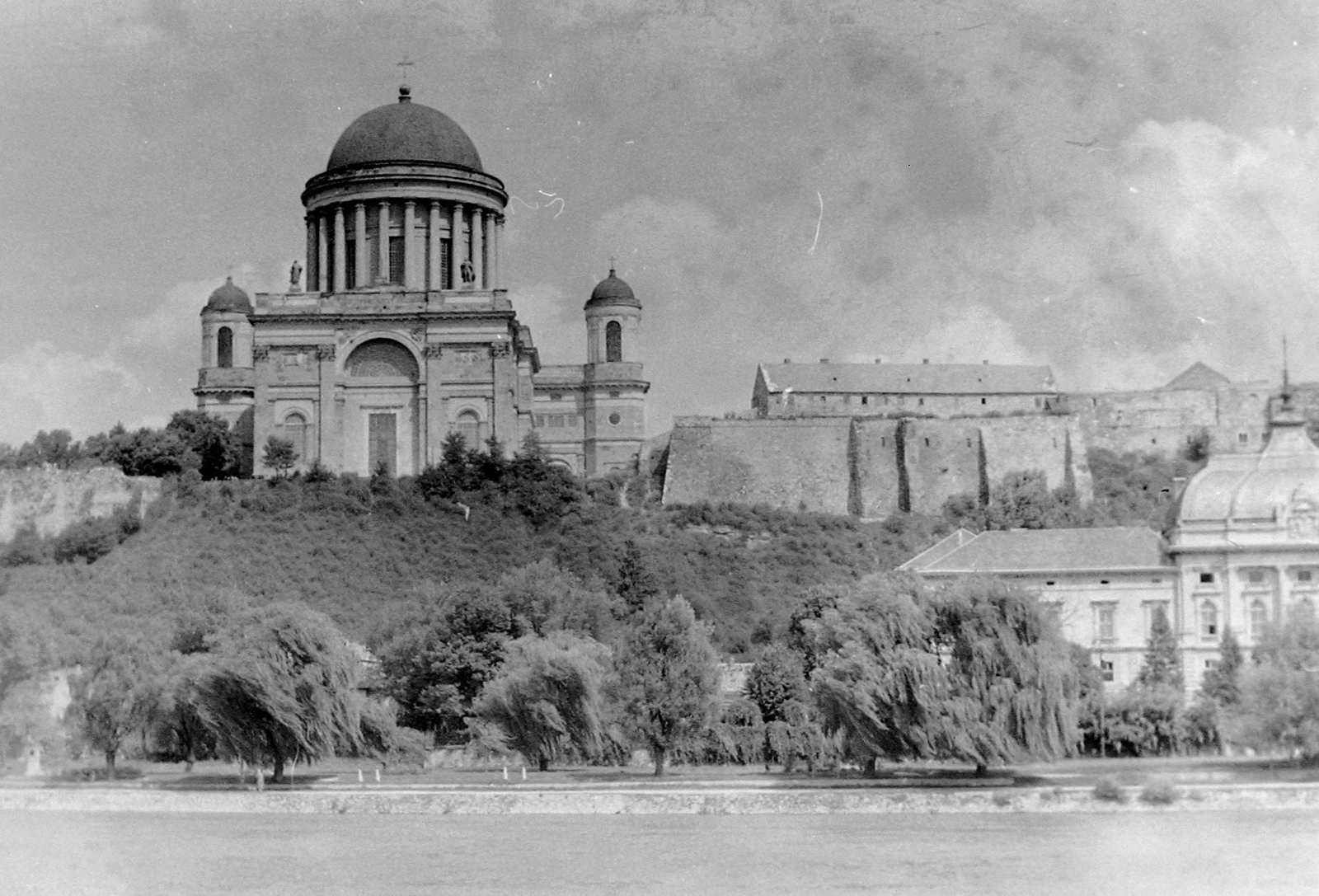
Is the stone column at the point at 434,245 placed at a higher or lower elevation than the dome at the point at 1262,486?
higher

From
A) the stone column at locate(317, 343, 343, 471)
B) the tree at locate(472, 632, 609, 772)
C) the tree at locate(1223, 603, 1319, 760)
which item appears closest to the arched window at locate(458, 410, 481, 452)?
the stone column at locate(317, 343, 343, 471)

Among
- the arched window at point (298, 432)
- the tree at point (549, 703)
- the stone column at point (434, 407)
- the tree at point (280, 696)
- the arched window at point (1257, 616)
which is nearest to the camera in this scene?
the tree at point (280, 696)

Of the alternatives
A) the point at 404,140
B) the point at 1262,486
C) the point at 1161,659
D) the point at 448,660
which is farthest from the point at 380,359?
the point at 1262,486

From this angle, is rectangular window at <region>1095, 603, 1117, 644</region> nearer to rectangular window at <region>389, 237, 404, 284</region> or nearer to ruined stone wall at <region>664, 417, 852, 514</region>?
ruined stone wall at <region>664, 417, 852, 514</region>

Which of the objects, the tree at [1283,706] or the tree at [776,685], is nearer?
the tree at [1283,706]

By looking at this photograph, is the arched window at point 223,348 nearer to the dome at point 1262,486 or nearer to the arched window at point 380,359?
the arched window at point 380,359

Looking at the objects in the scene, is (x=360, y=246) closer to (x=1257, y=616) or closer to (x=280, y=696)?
(x=280, y=696)

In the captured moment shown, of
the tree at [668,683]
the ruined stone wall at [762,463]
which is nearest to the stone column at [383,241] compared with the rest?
the ruined stone wall at [762,463]
